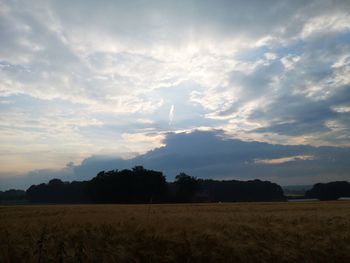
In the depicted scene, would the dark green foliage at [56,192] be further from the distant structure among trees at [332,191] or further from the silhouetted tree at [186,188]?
the distant structure among trees at [332,191]

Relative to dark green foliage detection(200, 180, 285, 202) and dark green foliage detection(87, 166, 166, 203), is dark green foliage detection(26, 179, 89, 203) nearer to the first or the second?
dark green foliage detection(87, 166, 166, 203)

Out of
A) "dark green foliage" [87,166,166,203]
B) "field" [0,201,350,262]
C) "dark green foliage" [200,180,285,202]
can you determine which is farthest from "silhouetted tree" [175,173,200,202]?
"field" [0,201,350,262]

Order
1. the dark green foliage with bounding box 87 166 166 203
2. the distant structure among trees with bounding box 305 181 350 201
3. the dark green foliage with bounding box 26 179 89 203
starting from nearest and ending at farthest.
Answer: the dark green foliage with bounding box 87 166 166 203
the distant structure among trees with bounding box 305 181 350 201
the dark green foliage with bounding box 26 179 89 203

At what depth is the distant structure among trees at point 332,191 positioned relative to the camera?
147 metres

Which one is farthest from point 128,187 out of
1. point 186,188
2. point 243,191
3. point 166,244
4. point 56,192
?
point 166,244

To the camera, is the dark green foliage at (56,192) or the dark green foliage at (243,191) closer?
the dark green foliage at (243,191)

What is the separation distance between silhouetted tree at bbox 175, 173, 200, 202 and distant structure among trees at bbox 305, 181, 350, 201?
180ft

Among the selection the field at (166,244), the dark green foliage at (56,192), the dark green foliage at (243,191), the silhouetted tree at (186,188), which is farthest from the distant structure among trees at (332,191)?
the field at (166,244)

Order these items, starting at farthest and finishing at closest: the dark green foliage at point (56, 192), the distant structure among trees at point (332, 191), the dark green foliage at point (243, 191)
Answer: the dark green foliage at point (56, 192) < the dark green foliage at point (243, 191) < the distant structure among trees at point (332, 191)

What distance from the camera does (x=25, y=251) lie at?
40.1 ft

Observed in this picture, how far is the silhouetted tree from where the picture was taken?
115812 millimetres

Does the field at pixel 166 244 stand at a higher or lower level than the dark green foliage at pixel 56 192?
lower

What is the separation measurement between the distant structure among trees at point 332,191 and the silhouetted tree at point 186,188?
5486 centimetres

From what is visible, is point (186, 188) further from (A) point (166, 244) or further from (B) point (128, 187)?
(A) point (166, 244)
